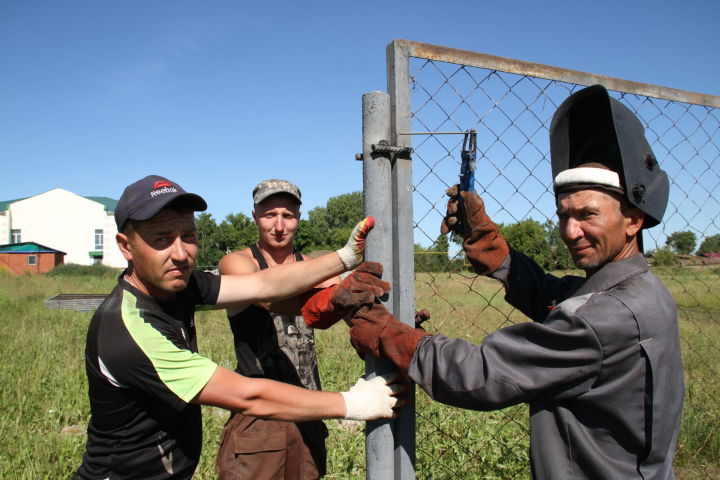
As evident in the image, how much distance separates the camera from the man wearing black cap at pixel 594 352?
1.34 m

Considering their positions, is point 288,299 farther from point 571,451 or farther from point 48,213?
point 48,213

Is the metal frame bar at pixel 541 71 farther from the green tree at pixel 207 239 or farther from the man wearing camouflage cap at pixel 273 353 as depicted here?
the green tree at pixel 207 239

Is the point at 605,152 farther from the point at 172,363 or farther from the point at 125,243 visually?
the point at 125,243

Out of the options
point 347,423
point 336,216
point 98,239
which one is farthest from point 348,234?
point 347,423

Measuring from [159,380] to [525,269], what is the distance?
1.50 metres

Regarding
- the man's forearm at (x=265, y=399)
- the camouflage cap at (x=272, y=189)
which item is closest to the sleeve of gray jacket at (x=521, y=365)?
the man's forearm at (x=265, y=399)

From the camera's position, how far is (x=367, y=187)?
1.69 metres

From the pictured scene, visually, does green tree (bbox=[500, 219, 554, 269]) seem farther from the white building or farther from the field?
the white building

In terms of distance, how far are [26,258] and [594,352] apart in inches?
2001

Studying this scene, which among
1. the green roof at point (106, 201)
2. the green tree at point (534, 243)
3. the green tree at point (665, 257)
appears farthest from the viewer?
the green roof at point (106, 201)

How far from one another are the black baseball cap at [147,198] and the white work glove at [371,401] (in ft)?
3.17

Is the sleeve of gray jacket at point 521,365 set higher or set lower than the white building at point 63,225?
lower

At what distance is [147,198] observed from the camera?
1.75 m

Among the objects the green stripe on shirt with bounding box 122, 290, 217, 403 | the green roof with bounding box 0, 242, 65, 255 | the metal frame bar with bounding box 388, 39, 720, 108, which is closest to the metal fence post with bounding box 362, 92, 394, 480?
the metal frame bar with bounding box 388, 39, 720, 108
